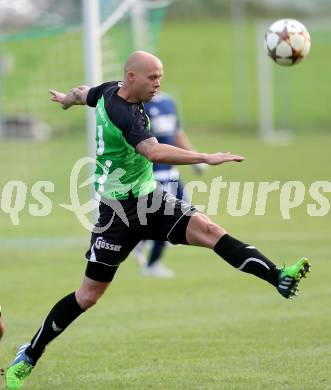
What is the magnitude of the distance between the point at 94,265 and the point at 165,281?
16.4 ft

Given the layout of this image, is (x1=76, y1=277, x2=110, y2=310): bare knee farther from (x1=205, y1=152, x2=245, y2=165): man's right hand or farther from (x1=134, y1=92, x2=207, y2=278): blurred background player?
(x1=134, y1=92, x2=207, y2=278): blurred background player

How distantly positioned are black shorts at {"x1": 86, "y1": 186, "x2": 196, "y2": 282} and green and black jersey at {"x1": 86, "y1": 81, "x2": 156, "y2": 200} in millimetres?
85

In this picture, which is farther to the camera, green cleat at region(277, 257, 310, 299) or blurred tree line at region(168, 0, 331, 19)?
blurred tree line at region(168, 0, 331, 19)

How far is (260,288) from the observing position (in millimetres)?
11609

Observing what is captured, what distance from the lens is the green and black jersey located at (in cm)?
726

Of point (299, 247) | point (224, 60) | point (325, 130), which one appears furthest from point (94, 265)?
point (224, 60)

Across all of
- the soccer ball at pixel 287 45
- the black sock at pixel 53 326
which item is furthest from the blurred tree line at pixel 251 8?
the black sock at pixel 53 326

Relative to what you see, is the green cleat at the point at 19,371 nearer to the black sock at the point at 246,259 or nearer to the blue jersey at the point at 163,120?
the black sock at the point at 246,259

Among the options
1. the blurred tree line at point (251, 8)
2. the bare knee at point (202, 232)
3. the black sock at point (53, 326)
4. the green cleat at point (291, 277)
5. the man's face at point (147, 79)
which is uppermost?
the blurred tree line at point (251, 8)

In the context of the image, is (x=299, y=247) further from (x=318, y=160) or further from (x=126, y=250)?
(x=318, y=160)

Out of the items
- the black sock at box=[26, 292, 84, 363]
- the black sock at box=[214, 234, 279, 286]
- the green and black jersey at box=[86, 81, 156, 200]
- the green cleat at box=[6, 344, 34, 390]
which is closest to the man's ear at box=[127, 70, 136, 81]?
the green and black jersey at box=[86, 81, 156, 200]

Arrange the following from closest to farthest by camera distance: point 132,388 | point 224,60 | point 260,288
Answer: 1. point 132,388
2. point 260,288
3. point 224,60

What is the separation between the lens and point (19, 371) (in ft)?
24.3

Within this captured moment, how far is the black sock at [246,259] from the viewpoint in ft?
23.6
